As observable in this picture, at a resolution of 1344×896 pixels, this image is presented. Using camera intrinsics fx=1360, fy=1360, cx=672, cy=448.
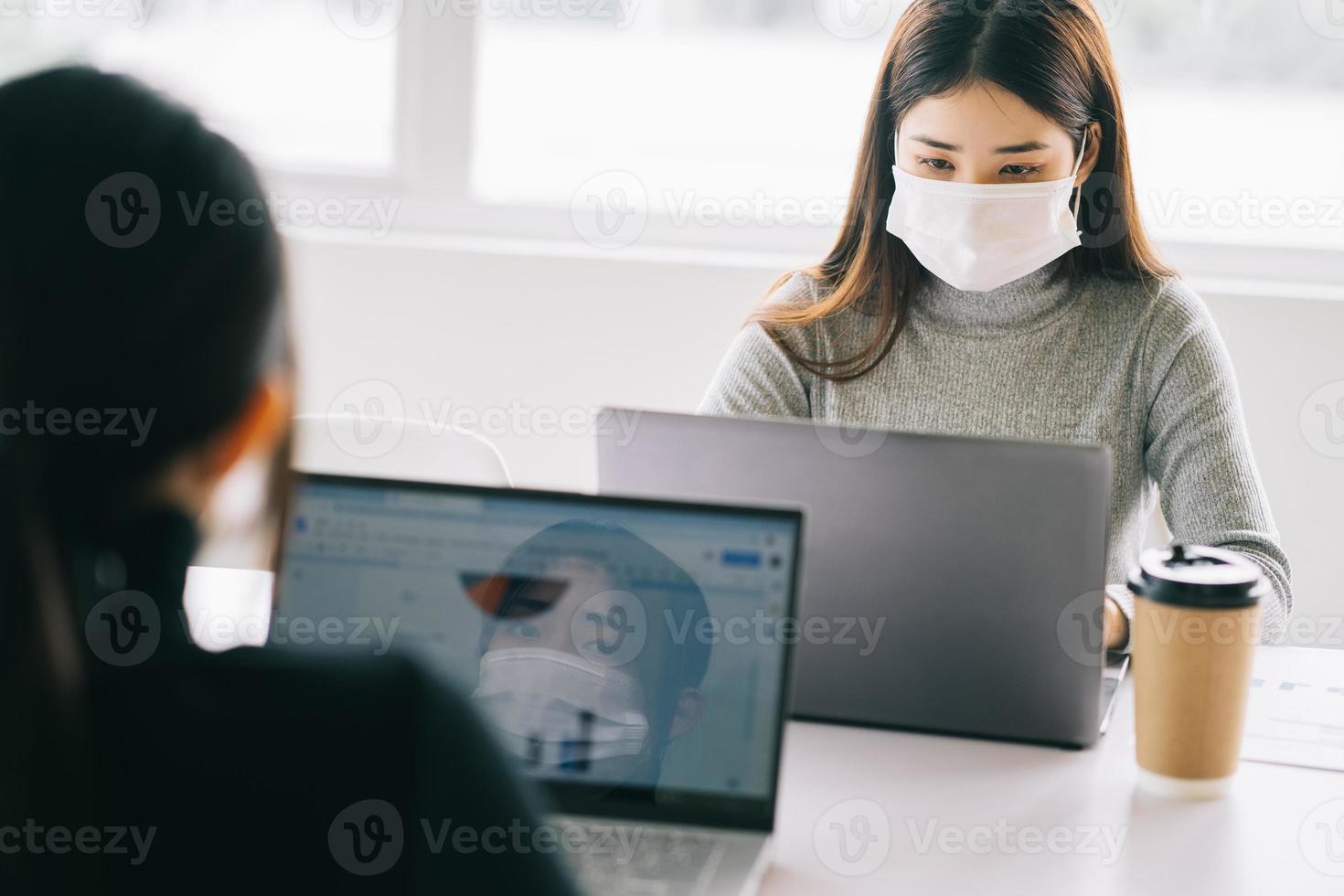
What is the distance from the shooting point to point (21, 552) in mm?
576

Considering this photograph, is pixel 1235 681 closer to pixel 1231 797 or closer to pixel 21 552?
pixel 1231 797

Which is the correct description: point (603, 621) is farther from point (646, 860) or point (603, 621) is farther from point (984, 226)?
point (984, 226)

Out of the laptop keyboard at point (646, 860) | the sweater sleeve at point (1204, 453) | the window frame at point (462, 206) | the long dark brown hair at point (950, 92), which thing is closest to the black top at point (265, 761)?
the laptop keyboard at point (646, 860)

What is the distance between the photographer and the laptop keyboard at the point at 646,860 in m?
0.84

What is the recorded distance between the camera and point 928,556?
1045 mm

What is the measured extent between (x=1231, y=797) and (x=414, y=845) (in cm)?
69

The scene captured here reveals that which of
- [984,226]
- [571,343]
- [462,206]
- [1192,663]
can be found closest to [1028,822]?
[1192,663]

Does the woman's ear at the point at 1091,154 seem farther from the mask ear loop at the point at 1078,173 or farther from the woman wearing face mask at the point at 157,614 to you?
the woman wearing face mask at the point at 157,614

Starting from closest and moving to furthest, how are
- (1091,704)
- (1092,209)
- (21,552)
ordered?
(21,552) → (1091,704) → (1092,209)

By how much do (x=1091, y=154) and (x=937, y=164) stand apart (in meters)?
0.19

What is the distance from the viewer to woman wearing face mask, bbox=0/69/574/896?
0.60 meters

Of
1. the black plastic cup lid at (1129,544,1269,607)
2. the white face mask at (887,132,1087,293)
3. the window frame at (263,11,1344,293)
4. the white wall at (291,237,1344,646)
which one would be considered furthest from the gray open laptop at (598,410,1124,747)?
the window frame at (263,11,1344,293)

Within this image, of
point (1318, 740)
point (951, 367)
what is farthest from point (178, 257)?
point (951, 367)

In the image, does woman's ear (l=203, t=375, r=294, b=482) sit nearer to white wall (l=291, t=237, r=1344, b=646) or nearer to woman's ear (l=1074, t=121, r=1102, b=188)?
woman's ear (l=1074, t=121, r=1102, b=188)
